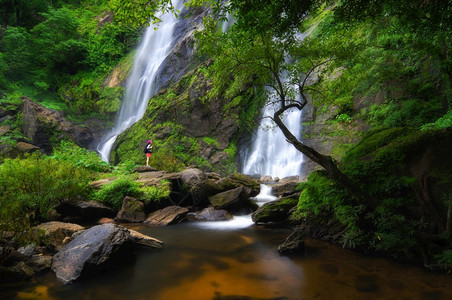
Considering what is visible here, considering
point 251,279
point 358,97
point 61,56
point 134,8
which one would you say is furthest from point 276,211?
point 61,56

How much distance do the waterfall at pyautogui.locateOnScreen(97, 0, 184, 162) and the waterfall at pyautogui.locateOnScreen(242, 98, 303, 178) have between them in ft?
39.2

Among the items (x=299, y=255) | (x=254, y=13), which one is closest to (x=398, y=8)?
(x=254, y=13)

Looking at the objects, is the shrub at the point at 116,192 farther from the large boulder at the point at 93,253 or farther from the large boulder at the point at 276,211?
the large boulder at the point at 276,211

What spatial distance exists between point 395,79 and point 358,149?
544cm

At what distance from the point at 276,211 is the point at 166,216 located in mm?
3709

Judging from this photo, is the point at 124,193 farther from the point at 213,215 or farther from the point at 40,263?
the point at 40,263

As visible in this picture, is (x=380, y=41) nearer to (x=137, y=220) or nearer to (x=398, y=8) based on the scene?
(x=398, y=8)

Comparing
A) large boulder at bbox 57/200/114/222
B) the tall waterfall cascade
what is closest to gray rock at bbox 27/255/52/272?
large boulder at bbox 57/200/114/222

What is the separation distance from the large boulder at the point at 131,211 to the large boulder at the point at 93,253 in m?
3.41

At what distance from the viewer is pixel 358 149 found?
6.43 m

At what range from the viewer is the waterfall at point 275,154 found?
15094 mm

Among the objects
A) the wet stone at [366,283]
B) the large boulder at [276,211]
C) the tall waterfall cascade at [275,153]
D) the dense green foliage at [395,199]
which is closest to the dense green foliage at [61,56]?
the tall waterfall cascade at [275,153]

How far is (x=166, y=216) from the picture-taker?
8.55 m

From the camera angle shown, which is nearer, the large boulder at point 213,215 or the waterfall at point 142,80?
the large boulder at point 213,215
